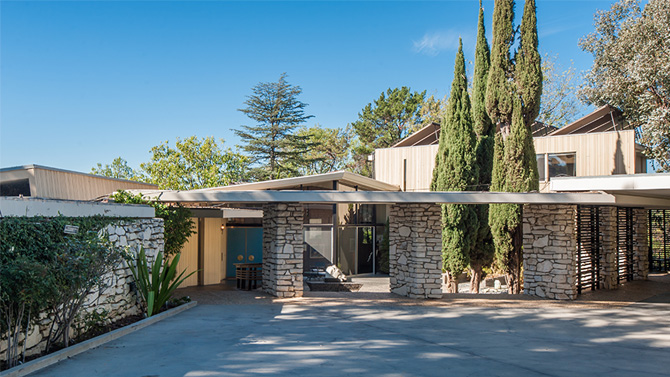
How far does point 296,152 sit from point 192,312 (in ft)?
84.6

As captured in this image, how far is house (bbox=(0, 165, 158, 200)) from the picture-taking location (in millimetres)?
10906

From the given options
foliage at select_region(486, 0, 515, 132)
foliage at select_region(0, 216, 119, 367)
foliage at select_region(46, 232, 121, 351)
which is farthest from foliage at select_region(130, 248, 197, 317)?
foliage at select_region(486, 0, 515, 132)

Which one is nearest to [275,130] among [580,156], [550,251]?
[580,156]

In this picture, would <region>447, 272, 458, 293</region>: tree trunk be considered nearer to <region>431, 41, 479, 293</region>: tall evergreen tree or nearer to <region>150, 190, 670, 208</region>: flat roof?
<region>431, 41, 479, 293</region>: tall evergreen tree

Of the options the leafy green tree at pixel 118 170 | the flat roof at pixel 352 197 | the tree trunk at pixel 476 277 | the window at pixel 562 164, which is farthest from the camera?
the leafy green tree at pixel 118 170

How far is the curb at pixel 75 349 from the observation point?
5199mm

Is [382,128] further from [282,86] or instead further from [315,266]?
[315,266]

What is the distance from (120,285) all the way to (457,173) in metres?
10.1

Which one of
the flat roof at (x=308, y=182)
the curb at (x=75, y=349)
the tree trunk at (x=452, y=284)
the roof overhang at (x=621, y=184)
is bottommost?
the tree trunk at (x=452, y=284)

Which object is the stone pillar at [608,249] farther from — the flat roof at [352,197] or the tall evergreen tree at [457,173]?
the flat roof at [352,197]

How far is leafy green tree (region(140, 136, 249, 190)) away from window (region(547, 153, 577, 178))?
19711mm

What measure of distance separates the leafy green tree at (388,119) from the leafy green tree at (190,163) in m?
9.69

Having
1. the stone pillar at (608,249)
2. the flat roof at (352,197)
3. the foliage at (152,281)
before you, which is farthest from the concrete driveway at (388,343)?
the stone pillar at (608,249)

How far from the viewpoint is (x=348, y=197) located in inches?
407
